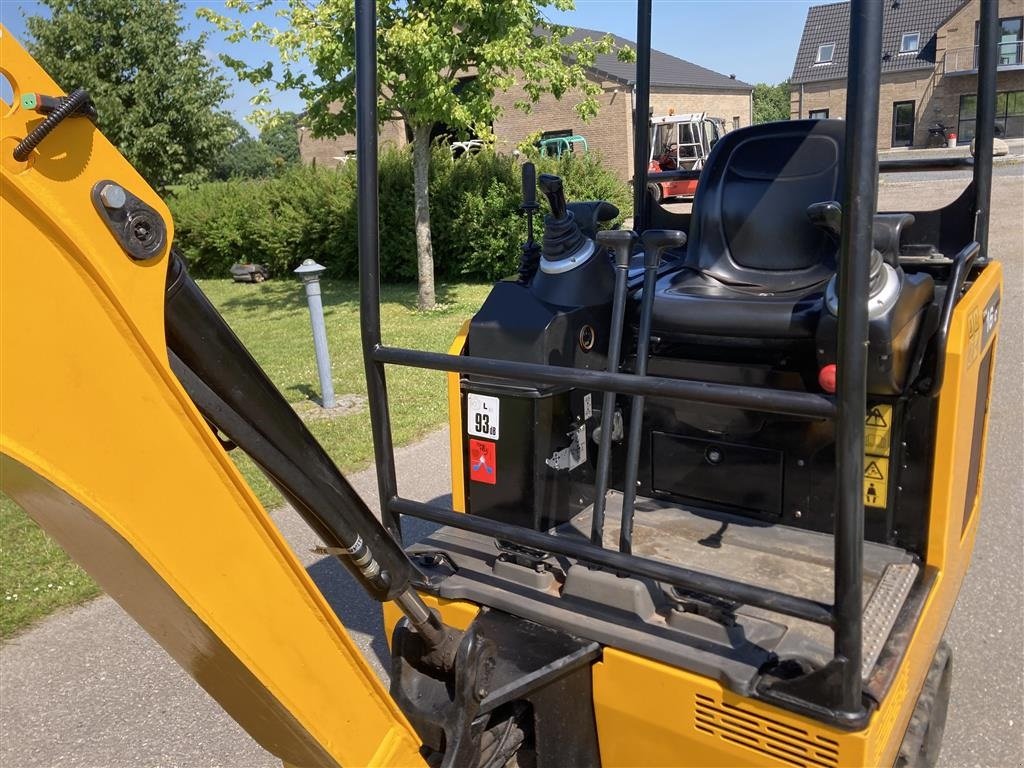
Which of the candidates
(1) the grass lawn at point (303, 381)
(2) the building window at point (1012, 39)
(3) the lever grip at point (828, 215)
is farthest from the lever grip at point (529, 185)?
(2) the building window at point (1012, 39)

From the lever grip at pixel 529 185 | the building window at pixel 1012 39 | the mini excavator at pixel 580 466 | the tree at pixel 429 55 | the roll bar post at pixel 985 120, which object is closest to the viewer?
the mini excavator at pixel 580 466

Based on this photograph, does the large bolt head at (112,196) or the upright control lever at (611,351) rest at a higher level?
the large bolt head at (112,196)

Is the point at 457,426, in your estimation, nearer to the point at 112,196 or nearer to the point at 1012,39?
the point at 112,196

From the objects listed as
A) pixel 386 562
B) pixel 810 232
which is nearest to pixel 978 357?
pixel 810 232

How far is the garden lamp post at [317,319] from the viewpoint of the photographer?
22.9ft

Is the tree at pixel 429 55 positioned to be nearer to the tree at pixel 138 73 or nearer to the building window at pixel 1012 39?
the tree at pixel 138 73

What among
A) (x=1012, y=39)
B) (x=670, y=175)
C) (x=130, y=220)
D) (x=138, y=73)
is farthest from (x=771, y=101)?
(x=130, y=220)

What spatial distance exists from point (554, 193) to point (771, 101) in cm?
5107

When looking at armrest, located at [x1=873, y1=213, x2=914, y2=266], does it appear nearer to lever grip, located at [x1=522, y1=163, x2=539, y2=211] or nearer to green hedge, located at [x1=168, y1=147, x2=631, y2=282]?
lever grip, located at [x1=522, y1=163, x2=539, y2=211]

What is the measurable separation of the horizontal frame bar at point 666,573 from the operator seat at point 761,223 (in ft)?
3.48

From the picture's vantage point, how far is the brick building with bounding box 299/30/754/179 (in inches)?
960

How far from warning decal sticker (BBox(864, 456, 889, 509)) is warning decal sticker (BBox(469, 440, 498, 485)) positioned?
1.13 m

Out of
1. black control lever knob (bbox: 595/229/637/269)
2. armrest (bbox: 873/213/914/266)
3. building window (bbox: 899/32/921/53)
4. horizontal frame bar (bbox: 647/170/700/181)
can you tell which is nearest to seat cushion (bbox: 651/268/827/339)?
armrest (bbox: 873/213/914/266)

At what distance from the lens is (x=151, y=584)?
127 centimetres
